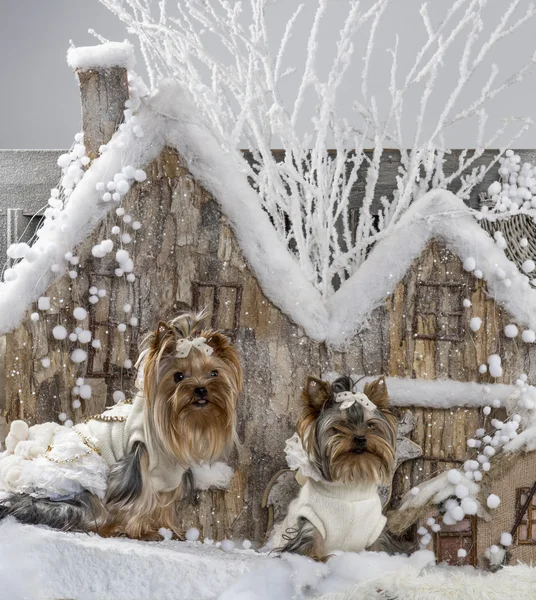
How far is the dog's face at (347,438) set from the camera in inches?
99.8

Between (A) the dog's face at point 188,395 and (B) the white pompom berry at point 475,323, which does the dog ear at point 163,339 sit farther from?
(B) the white pompom berry at point 475,323

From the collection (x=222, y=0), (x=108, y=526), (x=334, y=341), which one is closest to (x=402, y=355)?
(x=334, y=341)

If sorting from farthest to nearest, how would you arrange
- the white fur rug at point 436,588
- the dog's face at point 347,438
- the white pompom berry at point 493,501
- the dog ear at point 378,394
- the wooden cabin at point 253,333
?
the wooden cabin at point 253,333 < the white pompom berry at point 493,501 < the dog ear at point 378,394 < the dog's face at point 347,438 < the white fur rug at point 436,588

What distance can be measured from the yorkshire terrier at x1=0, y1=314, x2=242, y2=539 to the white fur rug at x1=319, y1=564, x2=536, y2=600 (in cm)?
64

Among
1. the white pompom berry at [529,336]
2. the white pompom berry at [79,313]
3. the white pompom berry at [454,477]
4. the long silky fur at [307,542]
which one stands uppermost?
the white pompom berry at [79,313]

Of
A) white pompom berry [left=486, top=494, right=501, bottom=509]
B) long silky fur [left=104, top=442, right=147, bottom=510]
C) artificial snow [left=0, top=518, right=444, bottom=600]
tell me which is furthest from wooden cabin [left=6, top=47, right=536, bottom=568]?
artificial snow [left=0, top=518, right=444, bottom=600]

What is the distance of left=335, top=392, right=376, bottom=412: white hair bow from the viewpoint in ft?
8.36

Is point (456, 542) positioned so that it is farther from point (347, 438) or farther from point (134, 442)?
point (134, 442)

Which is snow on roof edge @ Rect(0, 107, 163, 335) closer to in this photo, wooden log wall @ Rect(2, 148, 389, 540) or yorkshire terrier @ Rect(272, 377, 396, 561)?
wooden log wall @ Rect(2, 148, 389, 540)

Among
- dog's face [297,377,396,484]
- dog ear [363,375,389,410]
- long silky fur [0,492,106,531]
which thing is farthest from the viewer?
dog ear [363,375,389,410]

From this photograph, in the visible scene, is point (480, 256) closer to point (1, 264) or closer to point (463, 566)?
point (463, 566)

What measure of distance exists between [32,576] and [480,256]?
186 cm

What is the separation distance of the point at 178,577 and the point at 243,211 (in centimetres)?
132

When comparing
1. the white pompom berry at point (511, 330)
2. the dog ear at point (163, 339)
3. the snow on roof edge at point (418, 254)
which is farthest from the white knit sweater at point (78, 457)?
the white pompom berry at point (511, 330)
